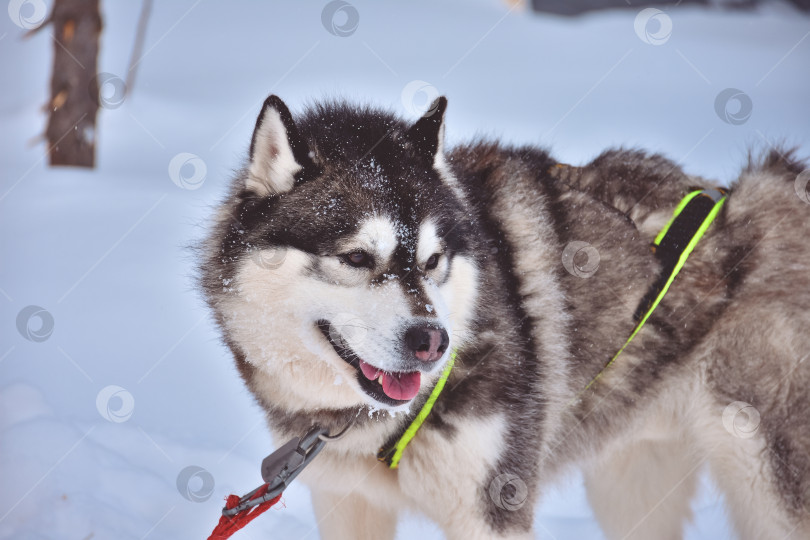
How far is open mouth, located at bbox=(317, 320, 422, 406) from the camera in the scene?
1869 millimetres

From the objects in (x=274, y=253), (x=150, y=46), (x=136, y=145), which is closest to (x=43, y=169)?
(x=136, y=145)

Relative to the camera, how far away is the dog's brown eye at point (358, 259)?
6.21 feet

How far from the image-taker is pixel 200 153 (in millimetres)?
5035

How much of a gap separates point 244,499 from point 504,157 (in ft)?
4.97

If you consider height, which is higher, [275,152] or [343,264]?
[275,152]

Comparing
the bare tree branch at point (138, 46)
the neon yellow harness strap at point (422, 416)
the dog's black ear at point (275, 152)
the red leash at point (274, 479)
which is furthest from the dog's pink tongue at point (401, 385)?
the bare tree branch at point (138, 46)

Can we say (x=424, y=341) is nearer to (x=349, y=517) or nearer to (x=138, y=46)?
(x=349, y=517)

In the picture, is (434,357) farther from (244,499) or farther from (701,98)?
(701,98)

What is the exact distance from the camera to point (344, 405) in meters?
2.08

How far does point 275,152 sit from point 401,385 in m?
0.78

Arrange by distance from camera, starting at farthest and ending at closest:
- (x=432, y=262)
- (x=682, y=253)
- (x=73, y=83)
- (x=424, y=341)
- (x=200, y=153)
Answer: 1. (x=73, y=83)
2. (x=200, y=153)
3. (x=682, y=253)
4. (x=432, y=262)
5. (x=424, y=341)

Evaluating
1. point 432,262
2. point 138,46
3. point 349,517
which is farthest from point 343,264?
point 138,46

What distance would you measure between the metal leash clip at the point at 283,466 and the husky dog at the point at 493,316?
110 mm

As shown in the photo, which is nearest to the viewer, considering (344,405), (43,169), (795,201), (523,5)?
(344,405)
